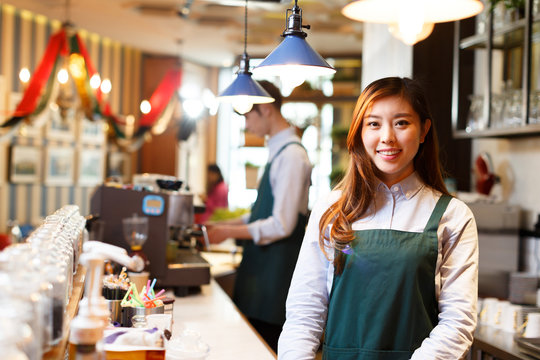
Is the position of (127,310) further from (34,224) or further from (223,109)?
(223,109)

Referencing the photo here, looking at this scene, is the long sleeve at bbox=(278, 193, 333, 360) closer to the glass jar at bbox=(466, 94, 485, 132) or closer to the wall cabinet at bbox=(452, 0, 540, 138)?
the wall cabinet at bbox=(452, 0, 540, 138)

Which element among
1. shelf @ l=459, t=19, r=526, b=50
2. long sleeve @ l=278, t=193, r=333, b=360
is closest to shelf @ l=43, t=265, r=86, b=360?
long sleeve @ l=278, t=193, r=333, b=360

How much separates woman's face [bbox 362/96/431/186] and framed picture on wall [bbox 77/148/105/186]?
769 centimetres

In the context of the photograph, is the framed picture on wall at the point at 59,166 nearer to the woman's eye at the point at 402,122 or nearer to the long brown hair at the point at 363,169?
the long brown hair at the point at 363,169

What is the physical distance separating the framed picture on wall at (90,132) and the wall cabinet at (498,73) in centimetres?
611

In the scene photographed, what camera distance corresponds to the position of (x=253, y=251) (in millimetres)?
3354

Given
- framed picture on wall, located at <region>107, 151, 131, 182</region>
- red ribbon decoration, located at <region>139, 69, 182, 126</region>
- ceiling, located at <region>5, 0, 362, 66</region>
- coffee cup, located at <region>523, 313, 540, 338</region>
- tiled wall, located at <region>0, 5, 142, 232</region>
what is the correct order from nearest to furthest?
coffee cup, located at <region>523, 313, 540, 338</region>
ceiling, located at <region>5, 0, 362, 66</region>
red ribbon decoration, located at <region>139, 69, 182, 126</region>
tiled wall, located at <region>0, 5, 142, 232</region>
framed picture on wall, located at <region>107, 151, 131, 182</region>

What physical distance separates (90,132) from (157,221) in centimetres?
639

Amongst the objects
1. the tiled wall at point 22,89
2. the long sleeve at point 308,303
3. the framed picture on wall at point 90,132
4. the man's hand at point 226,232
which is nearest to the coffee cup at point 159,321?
the long sleeve at point 308,303

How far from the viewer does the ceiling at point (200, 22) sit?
6.94 m

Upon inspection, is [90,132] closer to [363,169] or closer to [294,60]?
[294,60]

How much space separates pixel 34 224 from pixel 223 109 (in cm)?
452

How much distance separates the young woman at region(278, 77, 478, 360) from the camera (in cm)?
171

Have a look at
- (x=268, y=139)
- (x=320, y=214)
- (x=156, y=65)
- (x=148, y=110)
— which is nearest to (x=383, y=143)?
(x=320, y=214)
